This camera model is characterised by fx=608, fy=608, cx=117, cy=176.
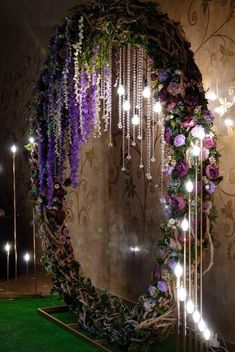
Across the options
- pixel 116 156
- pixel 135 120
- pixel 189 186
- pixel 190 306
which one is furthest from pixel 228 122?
pixel 116 156

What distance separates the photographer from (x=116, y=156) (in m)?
5.02

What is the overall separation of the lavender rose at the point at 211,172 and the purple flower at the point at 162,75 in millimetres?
554

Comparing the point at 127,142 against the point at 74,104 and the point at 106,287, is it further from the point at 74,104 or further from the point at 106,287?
the point at 106,287

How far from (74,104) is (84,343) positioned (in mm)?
1625

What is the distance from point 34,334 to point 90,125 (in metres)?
1.55

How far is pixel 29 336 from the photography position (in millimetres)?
4074

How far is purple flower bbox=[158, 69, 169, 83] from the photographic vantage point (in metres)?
3.42

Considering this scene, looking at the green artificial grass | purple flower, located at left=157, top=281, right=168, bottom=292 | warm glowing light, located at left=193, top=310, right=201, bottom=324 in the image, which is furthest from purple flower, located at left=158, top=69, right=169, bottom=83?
the green artificial grass

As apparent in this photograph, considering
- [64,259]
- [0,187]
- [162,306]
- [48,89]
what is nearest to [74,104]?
[48,89]

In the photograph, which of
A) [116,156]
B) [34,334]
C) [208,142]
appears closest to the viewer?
[208,142]

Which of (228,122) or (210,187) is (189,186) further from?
(228,122)

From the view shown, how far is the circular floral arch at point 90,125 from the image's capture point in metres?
3.40

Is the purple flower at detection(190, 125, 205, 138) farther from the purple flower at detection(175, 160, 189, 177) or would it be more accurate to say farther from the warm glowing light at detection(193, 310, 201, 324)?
the warm glowing light at detection(193, 310, 201, 324)

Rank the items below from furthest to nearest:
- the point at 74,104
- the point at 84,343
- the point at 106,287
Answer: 1. the point at 106,287
2. the point at 74,104
3. the point at 84,343
